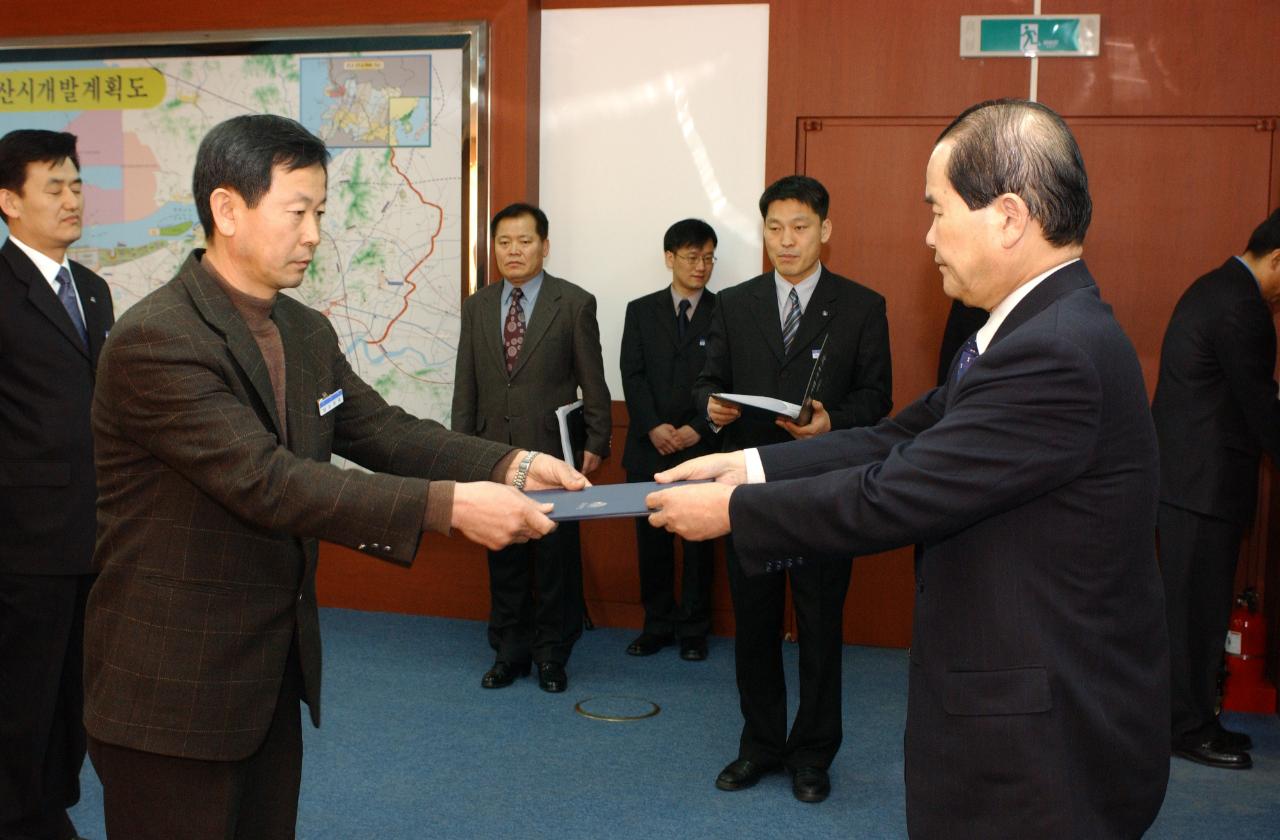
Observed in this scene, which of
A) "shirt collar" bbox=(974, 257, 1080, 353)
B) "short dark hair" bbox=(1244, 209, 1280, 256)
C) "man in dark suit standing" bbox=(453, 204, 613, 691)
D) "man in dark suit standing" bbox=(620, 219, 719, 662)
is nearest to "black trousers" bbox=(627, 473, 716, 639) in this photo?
"man in dark suit standing" bbox=(620, 219, 719, 662)

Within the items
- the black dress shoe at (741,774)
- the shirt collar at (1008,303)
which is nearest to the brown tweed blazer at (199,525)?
the shirt collar at (1008,303)

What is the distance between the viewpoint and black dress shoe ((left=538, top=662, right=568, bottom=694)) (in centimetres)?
463

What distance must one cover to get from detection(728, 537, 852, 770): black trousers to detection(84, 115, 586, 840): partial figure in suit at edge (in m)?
1.72

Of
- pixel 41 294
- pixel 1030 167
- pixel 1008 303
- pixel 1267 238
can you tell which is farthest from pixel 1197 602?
pixel 41 294

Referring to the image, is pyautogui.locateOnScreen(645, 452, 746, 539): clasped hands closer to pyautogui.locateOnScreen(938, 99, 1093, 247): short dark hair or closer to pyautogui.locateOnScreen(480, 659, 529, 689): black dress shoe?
pyautogui.locateOnScreen(938, 99, 1093, 247): short dark hair

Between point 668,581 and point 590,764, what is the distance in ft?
5.22

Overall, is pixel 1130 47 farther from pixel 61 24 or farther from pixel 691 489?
pixel 61 24

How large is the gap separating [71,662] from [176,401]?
177cm

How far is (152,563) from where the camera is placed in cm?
187

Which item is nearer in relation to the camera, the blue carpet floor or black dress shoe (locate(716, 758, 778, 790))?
the blue carpet floor

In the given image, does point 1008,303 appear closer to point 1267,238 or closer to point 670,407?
A: point 1267,238

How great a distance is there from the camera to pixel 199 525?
1.89 meters

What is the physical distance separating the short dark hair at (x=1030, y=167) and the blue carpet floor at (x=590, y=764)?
219cm

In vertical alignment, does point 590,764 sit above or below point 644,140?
below
